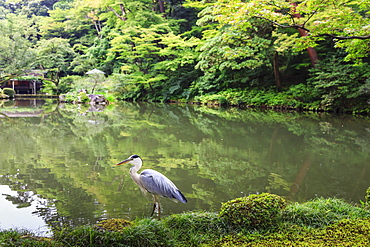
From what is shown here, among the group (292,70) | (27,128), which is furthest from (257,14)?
(292,70)

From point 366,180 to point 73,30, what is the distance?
32785 millimetres

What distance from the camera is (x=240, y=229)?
2393 millimetres

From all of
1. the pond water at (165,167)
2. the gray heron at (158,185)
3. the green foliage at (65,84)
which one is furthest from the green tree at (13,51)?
the gray heron at (158,185)

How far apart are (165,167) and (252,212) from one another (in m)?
2.55

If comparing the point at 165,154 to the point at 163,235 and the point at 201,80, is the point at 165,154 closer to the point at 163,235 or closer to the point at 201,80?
the point at 163,235

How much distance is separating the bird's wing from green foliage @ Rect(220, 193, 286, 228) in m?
0.51

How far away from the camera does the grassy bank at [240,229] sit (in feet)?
6.87

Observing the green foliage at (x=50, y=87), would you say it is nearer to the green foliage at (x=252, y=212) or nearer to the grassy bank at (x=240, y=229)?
the grassy bank at (x=240, y=229)

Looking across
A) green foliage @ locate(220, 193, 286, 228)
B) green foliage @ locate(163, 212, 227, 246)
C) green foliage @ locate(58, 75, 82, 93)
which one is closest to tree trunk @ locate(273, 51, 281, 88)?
green foliage @ locate(220, 193, 286, 228)

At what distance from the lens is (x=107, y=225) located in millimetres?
2318

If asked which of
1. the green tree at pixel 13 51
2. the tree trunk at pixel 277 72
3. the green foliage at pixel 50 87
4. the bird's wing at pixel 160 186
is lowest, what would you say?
the green foliage at pixel 50 87

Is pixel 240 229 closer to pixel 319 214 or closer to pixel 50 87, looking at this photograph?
pixel 319 214

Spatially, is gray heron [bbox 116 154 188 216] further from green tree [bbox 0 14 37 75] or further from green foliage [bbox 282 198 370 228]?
green tree [bbox 0 14 37 75]

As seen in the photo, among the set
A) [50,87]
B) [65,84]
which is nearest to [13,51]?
[65,84]
